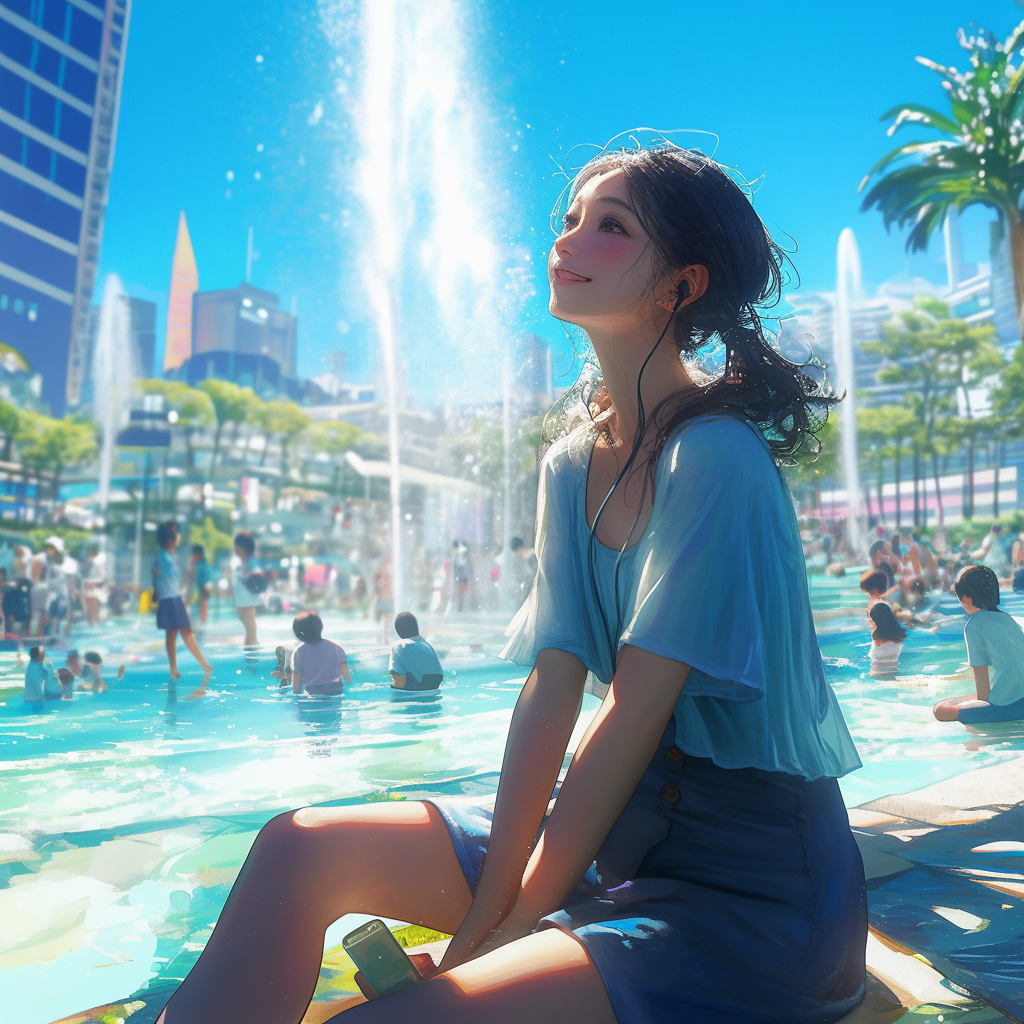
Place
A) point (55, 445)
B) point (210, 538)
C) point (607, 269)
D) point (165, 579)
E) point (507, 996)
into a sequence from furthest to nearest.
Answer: point (210, 538) → point (55, 445) → point (165, 579) → point (607, 269) → point (507, 996)

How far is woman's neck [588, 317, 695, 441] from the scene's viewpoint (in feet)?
3.51

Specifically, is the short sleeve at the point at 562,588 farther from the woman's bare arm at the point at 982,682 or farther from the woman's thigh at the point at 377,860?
the woman's bare arm at the point at 982,682

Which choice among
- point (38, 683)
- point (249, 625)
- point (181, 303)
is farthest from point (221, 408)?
point (38, 683)

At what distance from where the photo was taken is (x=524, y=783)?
96 cm

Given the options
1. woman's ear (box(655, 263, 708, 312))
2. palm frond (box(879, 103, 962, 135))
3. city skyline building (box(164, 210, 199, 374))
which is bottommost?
woman's ear (box(655, 263, 708, 312))

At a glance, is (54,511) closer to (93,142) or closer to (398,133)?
(398,133)

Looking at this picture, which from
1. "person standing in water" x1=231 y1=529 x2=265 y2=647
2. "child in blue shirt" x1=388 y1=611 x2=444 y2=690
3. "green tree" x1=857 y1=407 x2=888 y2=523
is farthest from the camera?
"green tree" x1=857 y1=407 x2=888 y2=523

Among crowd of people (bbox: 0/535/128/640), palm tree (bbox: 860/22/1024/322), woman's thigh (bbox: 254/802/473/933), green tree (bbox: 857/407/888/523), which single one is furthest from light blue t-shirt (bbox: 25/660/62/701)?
green tree (bbox: 857/407/888/523)

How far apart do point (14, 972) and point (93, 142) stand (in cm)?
3737

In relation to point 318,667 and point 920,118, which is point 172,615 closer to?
point 318,667

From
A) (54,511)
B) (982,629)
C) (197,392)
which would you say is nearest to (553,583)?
(982,629)

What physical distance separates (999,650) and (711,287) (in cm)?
377

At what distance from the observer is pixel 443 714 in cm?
544

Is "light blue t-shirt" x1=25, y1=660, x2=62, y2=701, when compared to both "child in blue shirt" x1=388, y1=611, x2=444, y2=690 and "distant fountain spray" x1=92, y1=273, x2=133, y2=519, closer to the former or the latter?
"child in blue shirt" x1=388, y1=611, x2=444, y2=690
